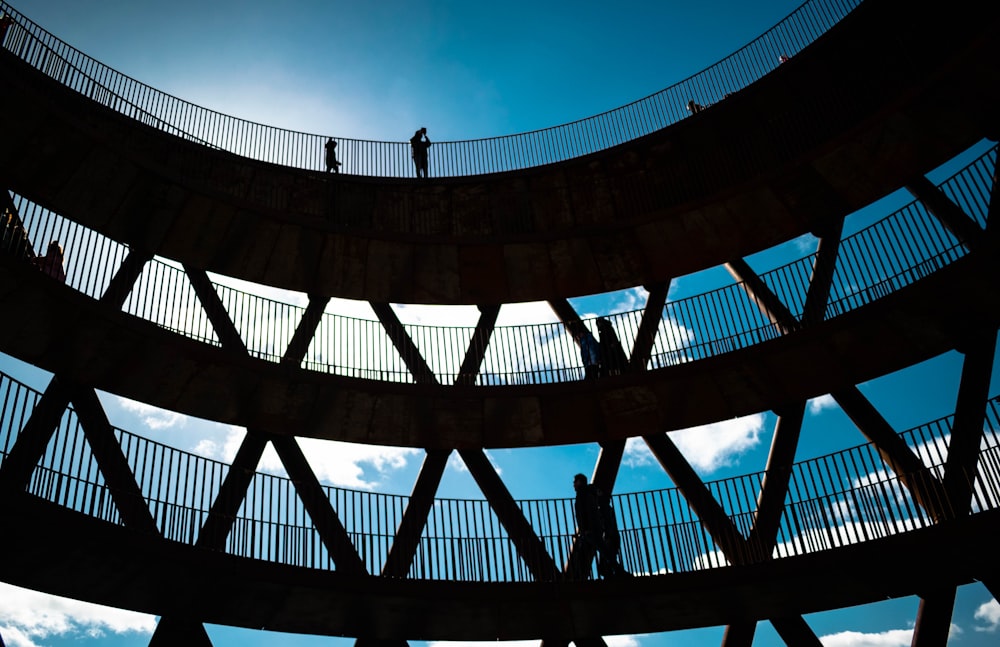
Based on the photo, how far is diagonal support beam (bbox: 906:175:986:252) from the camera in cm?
2116

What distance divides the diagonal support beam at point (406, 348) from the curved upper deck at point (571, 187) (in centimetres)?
62

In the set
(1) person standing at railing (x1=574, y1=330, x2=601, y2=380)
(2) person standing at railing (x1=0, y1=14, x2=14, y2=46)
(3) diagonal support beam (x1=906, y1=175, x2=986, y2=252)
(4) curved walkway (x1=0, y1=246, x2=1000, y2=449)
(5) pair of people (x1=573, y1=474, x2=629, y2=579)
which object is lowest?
(5) pair of people (x1=573, y1=474, x2=629, y2=579)

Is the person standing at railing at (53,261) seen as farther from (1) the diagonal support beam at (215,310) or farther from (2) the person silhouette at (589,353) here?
(2) the person silhouette at (589,353)

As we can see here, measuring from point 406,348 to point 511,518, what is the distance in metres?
4.75

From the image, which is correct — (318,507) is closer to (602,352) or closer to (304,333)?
(304,333)

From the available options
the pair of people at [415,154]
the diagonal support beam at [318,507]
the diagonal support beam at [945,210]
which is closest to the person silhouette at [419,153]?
the pair of people at [415,154]

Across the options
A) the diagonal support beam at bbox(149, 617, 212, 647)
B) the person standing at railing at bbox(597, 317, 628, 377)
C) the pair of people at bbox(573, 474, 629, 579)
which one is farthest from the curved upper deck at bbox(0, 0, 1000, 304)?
the diagonal support beam at bbox(149, 617, 212, 647)

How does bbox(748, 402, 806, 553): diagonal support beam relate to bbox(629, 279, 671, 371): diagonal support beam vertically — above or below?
below

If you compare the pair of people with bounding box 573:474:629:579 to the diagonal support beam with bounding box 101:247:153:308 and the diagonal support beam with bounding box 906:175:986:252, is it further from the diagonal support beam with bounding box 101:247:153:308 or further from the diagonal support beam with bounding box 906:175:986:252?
the diagonal support beam with bounding box 101:247:153:308

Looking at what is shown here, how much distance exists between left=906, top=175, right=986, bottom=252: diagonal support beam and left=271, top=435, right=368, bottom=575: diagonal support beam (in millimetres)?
14413

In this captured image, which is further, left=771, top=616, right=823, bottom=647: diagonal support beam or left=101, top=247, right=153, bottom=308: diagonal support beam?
left=101, top=247, right=153, bottom=308: diagonal support beam

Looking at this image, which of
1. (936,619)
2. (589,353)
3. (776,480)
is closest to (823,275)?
(776,480)

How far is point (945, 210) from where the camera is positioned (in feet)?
71.1

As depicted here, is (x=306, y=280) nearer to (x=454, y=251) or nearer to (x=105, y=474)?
(x=454, y=251)
